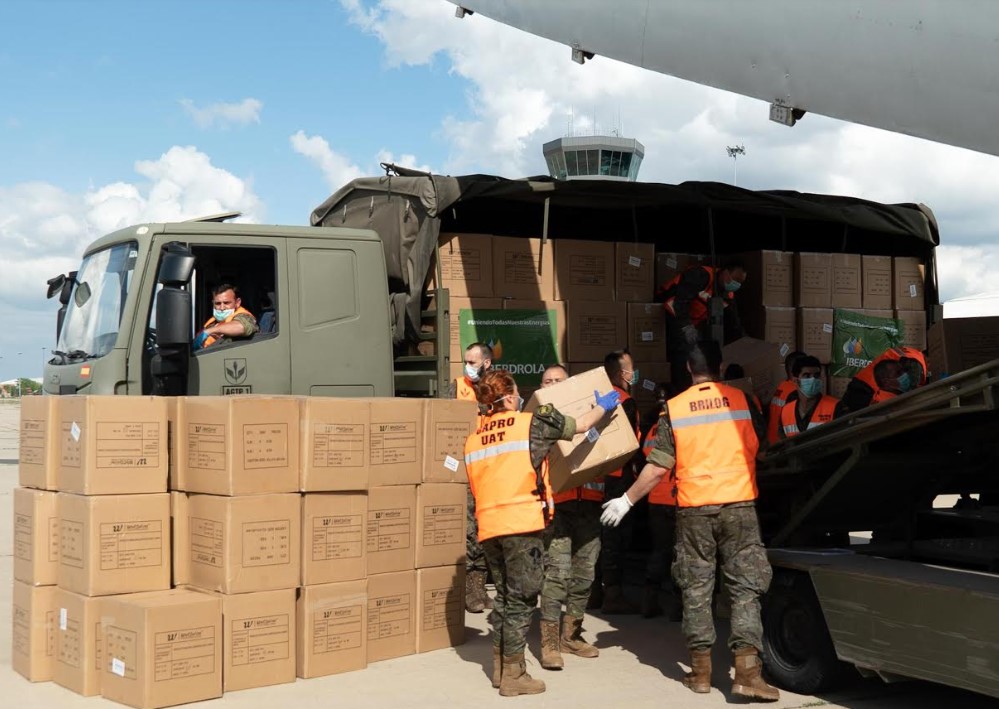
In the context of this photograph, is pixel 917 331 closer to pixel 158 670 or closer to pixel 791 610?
pixel 791 610

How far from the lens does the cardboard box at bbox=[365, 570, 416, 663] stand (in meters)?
6.62

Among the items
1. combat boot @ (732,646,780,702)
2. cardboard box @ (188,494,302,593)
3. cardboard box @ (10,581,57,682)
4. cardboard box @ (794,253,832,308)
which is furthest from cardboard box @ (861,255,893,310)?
cardboard box @ (10,581,57,682)

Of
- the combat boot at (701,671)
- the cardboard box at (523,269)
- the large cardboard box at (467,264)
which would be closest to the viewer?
the combat boot at (701,671)

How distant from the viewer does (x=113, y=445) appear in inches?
235

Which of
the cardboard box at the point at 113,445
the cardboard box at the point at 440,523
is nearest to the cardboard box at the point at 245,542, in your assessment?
the cardboard box at the point at 113,445

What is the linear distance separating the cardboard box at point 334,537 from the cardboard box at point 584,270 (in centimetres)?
246

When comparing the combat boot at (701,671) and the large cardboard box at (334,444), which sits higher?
the large cardboard box at (334,444)

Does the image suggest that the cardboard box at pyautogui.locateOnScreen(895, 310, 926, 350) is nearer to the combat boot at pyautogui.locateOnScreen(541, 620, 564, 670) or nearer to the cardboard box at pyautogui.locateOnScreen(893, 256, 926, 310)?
the cardboard box at pyautogui.locateOnScreen(893, 256, 926, 310)

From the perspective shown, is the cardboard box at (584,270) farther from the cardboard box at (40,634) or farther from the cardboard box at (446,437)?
the cardboard box at (40,634)

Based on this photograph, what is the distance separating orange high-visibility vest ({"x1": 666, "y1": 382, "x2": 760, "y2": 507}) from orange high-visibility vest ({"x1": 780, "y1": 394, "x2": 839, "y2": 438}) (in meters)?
1.57

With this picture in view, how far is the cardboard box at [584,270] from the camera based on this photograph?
8.09m

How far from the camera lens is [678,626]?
7734 mm

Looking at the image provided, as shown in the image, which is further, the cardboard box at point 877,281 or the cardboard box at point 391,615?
the cardboard box at point 877,281

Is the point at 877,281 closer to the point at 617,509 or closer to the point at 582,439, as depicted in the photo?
the point at 582,439
